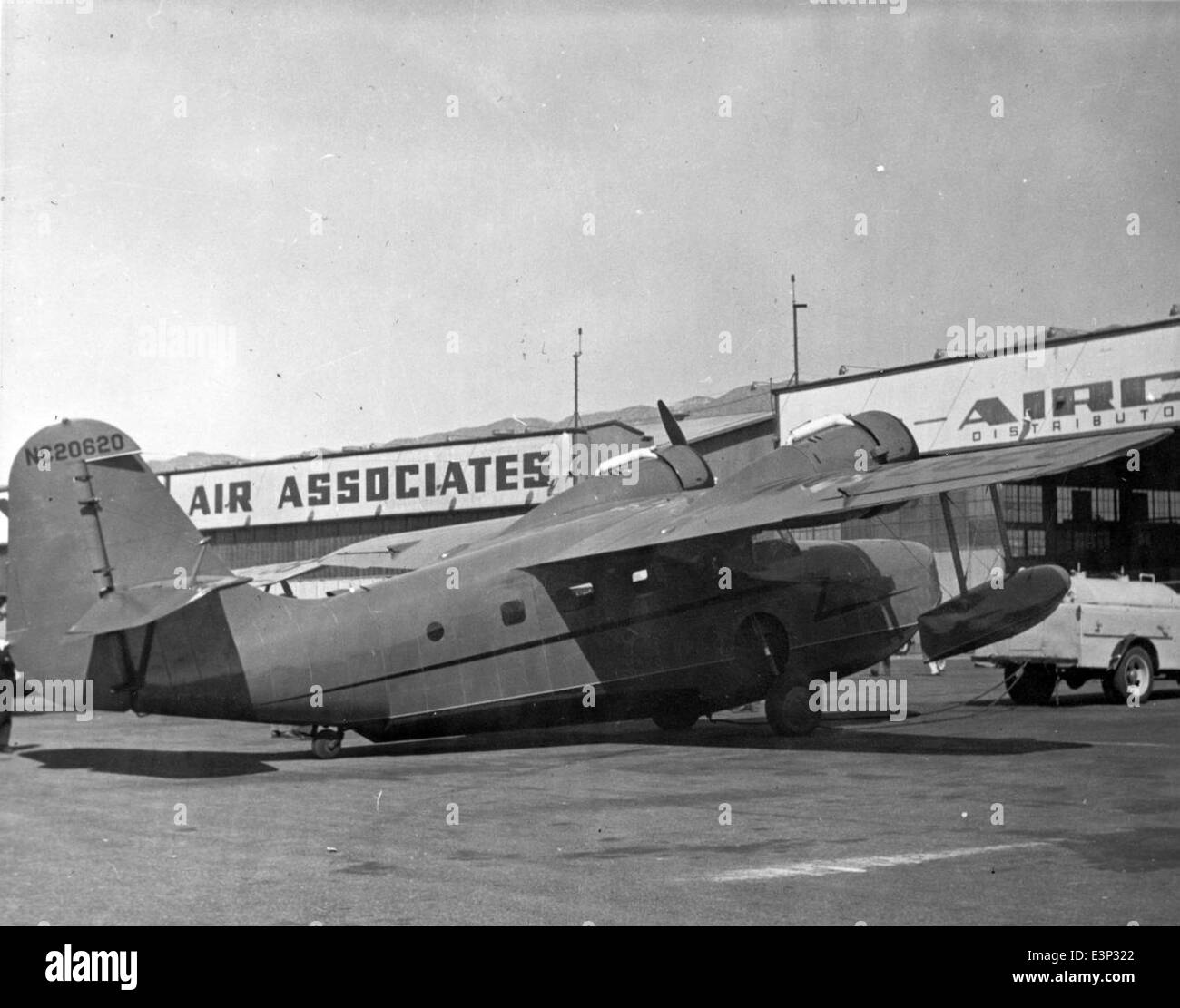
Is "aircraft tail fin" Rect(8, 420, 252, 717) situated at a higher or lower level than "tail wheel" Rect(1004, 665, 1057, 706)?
higher

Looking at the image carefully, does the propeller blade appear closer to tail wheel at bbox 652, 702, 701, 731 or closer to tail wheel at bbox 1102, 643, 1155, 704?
tail wheel at bbox 652, 702, 701, 731

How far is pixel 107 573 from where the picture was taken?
15.1m

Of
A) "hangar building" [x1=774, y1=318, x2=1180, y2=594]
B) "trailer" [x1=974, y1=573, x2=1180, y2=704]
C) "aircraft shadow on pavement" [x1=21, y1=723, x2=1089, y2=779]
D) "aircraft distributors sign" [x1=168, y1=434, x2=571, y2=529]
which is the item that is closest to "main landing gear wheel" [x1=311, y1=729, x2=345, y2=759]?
"aircraft shadow on pavement" [x1=21, y1=723, x2=1089, y2=779]

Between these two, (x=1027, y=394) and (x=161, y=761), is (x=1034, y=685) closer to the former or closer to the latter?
(x=161, y=761)

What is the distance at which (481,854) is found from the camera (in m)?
9.69

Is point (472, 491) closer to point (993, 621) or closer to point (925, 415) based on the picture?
point (925, 415)

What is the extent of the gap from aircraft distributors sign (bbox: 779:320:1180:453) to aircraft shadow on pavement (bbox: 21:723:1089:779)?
16914 millimetres

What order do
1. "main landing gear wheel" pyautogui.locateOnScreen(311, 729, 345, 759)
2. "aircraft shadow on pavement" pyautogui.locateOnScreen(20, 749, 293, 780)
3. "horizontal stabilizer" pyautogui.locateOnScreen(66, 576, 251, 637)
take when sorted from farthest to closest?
"main landing gear wheel" pyautogui.locateOnScreen(311, 729, 345, 759) → "aircraft shadow on pavement" pyautogui.locateOnScreen(20, 749, 293, 780) → "horizontal stabilizer" pyautogui.locateOnScreen(66, 576, 251, 637)

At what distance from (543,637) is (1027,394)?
24.7 metres

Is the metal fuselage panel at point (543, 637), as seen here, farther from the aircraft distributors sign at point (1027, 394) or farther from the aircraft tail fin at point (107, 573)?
the aircraft distributors sign at point (1027, 394)

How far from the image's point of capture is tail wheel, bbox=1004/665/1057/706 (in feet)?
76.7

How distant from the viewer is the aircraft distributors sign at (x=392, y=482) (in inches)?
1684

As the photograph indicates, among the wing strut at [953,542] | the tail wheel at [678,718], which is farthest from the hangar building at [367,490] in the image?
the wing strut at [953,542]
